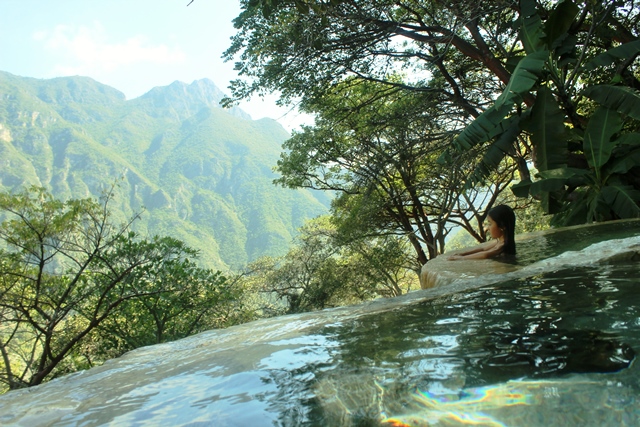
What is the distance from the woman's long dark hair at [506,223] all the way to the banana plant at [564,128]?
80.6 inches

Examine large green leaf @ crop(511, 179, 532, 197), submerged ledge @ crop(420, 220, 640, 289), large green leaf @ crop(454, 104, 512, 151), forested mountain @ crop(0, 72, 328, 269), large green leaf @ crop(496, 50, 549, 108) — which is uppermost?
forested mountain @ crop(0, 72, 328, 269)

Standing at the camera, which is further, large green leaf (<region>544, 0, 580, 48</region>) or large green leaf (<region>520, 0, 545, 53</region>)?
large green leaf (<region>520, 0, 545, 53</region>)

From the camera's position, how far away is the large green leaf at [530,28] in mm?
8930

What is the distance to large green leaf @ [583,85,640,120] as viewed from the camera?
7492mm

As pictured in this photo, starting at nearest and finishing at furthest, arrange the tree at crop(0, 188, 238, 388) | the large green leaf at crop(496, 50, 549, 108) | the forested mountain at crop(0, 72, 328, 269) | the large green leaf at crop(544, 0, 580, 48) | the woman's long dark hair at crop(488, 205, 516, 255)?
the woman's long dark hair at crop(488, 205, 516, 255)
the large green leaf at crop(496, 50, 549, 108)
the large green leaf at crop(544, 0, 580, 48)
the tree at crop(0, 188, 238, 388)
the forested mountain at crop(0, 72, 328, 269)

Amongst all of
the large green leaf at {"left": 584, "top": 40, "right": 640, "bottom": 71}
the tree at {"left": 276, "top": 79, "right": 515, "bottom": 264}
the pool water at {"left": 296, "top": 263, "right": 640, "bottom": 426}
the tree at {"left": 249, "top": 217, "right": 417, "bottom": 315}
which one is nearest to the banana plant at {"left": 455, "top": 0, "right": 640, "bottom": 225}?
the large green leaf at {"left": 584, "top": 40, "right": 640, "bottom": 71}

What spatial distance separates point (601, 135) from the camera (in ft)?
26.8

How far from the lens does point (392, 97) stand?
15102 mm

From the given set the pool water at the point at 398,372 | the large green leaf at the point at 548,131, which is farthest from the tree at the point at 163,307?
the large green leaf at the point at 548,131

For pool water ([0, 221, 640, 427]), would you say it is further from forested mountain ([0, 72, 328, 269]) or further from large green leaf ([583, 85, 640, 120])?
forested mountain ([0, 72, 328, 269])

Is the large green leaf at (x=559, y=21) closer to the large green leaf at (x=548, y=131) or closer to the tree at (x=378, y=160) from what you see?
the large green leaf at (x=548, y=131)

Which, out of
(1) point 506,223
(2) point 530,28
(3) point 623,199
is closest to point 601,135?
(3) point 623,199

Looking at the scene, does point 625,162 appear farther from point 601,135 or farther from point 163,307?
point 163,307

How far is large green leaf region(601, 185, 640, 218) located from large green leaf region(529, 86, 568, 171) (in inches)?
41.4
